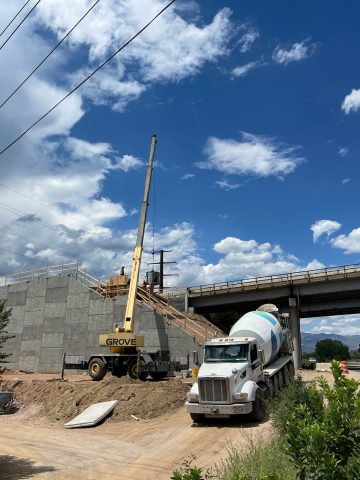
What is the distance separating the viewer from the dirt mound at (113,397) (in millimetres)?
16188

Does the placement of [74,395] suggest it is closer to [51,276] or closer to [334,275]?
[51,276]

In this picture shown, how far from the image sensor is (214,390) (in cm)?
1259

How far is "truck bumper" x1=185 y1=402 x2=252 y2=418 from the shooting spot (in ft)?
40.1

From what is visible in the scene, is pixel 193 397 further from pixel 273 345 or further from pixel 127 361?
pixel 127 361

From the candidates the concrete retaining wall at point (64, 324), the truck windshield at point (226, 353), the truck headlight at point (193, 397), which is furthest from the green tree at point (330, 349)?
the truck headlight at point (193, 397)

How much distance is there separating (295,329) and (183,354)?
15.7 metres

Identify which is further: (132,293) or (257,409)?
(132,293)

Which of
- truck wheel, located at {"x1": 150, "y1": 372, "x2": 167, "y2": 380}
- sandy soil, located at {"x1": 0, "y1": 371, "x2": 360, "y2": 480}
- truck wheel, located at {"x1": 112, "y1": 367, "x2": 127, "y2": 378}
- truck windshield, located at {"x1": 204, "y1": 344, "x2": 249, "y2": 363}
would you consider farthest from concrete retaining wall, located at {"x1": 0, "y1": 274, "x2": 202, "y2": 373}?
truck windshield, located at {"x1": 204, "y1": 344, "x2": 249, "y2": 363}

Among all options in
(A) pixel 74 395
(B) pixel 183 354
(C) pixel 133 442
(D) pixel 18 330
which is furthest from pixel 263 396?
(D) pixel 18 330

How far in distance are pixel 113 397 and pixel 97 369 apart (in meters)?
7.05

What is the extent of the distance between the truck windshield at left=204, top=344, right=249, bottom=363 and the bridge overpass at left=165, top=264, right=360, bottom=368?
25447 mm

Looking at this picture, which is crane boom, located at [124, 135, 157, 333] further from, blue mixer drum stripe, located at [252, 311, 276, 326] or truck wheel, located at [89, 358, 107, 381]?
blue mixer drum stripe, located at [252, 311, 276, 326]

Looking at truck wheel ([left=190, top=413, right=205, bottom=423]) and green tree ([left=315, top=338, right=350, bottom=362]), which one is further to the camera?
green tree ([left=315, top=338, right=350, bottom=362])

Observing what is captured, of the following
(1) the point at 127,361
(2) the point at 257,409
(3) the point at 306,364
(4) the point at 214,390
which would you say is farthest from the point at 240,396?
(3) the point at 306,364
